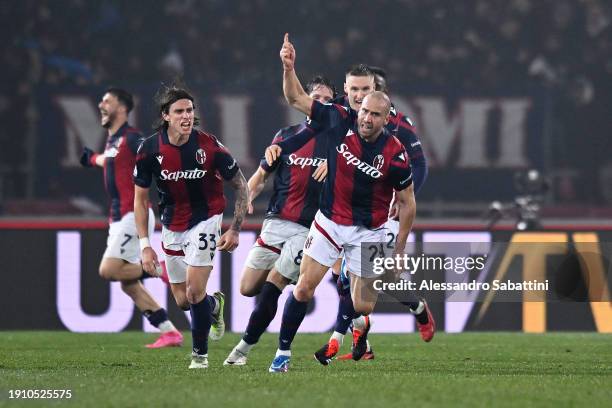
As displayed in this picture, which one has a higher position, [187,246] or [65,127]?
[65,127]

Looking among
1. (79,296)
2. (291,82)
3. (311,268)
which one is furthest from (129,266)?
(291,82)

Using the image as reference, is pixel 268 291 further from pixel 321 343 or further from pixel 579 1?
pixel 579 1

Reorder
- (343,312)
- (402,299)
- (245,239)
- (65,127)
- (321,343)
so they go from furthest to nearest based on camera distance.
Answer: (65,127), (245,239), (321,343), (402,299), (343,312)

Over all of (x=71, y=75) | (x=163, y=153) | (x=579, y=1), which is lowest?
(x=163, y=153)

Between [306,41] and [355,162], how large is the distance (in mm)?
11060

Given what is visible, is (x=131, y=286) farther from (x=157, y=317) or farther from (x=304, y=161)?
(x=304, y=161)

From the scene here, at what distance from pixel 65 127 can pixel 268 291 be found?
908 centimetres

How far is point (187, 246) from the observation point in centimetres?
894

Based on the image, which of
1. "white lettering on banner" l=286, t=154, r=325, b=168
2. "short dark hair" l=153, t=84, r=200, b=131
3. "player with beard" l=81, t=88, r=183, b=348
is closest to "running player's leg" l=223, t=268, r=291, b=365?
"white lettering on banner" l=286, t=154, r=325, b=168

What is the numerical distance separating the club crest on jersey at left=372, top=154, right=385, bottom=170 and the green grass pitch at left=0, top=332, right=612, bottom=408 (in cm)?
138

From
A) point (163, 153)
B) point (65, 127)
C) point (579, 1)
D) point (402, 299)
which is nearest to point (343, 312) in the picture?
point (402, 299)

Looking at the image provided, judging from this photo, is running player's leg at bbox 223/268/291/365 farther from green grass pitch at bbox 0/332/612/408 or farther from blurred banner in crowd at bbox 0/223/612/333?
blurred banner in crowd at bbox 0/223/612/333

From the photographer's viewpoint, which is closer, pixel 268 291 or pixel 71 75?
pixel 268 291

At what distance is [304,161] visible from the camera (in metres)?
9.72
